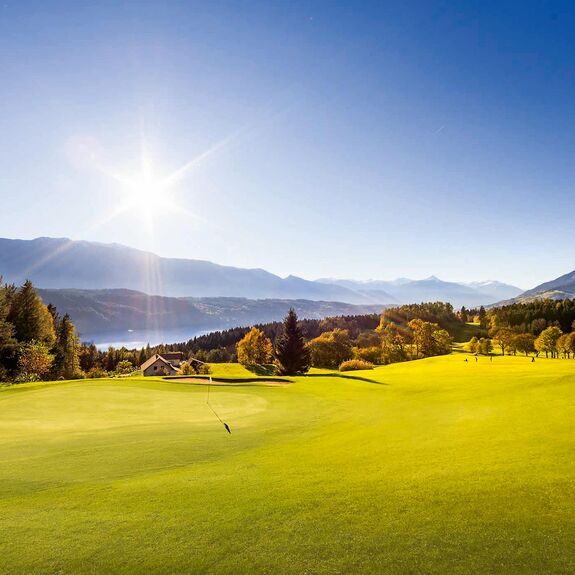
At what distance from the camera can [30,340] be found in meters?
56.8

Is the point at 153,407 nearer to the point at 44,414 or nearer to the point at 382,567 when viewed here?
the point at 44,414

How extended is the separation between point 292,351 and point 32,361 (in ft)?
126

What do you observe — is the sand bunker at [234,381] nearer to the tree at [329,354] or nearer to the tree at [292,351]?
the tree at [292,351]

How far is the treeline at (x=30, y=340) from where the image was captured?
4931cm

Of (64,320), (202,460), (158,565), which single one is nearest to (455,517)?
(158,565)

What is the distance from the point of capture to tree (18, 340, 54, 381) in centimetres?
5097

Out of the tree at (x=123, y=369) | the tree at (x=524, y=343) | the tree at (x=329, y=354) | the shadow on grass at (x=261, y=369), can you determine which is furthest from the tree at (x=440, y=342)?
the tree at (x=123, y=369)

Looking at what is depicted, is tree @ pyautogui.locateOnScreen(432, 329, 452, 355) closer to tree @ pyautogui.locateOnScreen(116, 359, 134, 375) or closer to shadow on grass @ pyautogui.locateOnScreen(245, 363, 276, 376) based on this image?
shadow on grass @ pyautogui.locateOnScreen(245, 363, 276, 376)

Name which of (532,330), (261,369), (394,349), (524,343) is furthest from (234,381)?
(532,330)

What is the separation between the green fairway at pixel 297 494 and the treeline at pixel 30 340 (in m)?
42.7

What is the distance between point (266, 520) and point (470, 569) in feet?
10.2

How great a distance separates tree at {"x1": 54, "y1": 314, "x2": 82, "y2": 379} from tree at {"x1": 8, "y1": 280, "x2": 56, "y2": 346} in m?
8.13

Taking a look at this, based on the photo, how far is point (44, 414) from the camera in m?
17.3

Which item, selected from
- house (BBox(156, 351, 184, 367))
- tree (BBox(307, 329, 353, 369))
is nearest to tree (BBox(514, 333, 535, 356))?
tree (BBox(307, 329, 353, 369))
